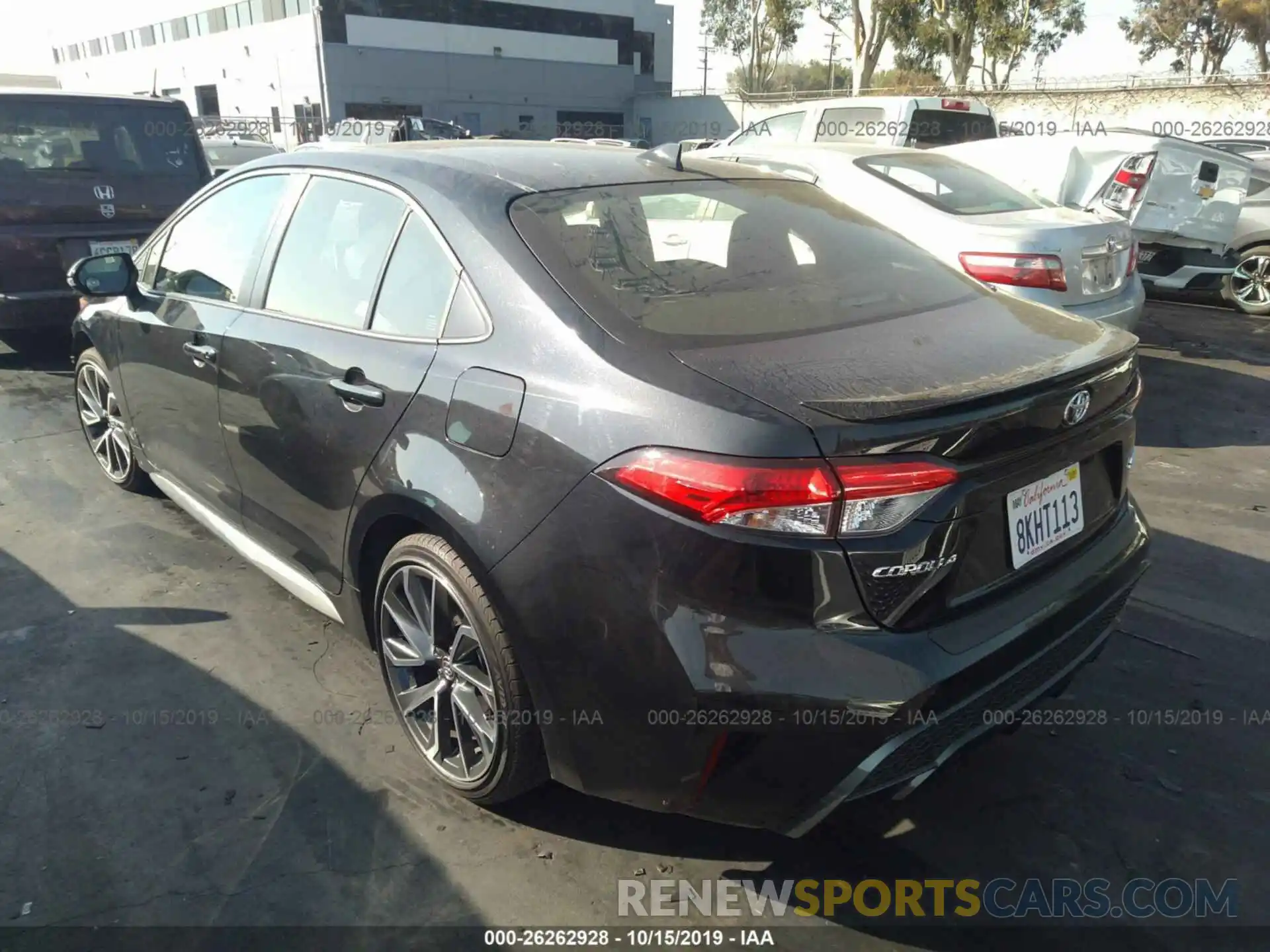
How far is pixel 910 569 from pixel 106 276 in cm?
345

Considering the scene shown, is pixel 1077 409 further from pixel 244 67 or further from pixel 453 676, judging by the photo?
pixel 244 67

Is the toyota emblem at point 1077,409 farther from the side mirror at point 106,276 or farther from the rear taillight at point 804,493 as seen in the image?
the side mirror at point 106,276

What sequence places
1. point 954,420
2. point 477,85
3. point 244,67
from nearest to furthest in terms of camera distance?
1. point 954,420
2. point 477,85
3. point 244,67

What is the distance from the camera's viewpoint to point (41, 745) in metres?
2.86

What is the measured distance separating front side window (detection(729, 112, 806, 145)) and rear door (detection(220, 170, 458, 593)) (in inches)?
351

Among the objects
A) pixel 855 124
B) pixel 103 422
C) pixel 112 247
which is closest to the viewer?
pixel 103 422

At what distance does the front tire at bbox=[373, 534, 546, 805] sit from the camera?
90.8 inches

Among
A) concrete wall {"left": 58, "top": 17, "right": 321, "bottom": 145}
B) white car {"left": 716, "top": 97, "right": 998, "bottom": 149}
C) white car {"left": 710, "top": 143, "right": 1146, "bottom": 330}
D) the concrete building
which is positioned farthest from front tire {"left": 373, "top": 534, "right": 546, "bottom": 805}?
concrete wall {"left": 58, "top": 17, "right": 321, "bottom": 145}

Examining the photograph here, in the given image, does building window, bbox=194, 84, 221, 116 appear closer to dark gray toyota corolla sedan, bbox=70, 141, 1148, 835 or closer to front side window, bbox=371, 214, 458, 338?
dark gray toyota corolla sedan, bbox=70, 141, 1148, 835

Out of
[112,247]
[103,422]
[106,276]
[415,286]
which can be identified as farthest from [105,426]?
[415,286]

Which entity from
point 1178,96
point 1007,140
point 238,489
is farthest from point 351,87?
point 238,489

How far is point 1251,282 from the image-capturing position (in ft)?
30.5

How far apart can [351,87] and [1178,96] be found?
36.4 metres

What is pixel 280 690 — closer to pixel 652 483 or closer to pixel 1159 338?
pixel 652 483
